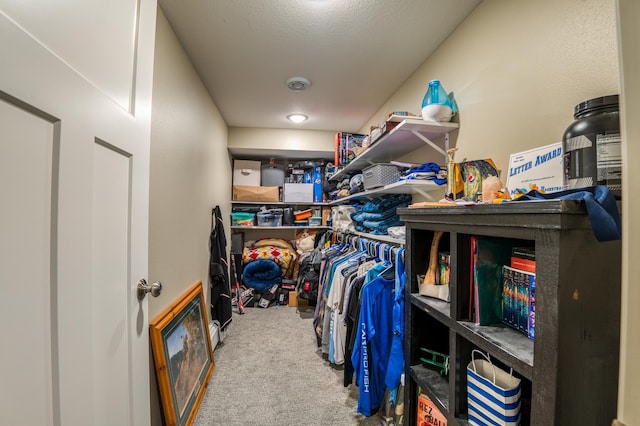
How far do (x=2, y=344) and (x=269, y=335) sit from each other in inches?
101

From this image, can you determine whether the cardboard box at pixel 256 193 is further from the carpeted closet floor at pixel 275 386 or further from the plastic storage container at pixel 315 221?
the carpeted closet floor at pixel 275 386

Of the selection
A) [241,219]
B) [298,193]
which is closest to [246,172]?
[241,219]

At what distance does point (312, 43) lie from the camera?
65.9 inches

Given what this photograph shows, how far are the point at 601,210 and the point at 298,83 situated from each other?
84.1 inches

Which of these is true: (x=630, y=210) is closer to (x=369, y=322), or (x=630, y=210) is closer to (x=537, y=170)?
(x=537, y=170)

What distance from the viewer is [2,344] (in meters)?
0.49

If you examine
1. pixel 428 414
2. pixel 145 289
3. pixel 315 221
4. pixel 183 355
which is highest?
pixel 315 221

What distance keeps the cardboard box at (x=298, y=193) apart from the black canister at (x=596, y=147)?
3370 mm

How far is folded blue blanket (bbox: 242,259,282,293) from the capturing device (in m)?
3.68

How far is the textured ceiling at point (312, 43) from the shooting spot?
139cm

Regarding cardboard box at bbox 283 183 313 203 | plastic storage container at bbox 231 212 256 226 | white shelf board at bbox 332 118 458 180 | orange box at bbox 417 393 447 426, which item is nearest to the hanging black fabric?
plastic storage container at bbox 231 212 256 226

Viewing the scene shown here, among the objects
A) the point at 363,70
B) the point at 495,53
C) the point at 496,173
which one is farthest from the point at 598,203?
the point at 363,70

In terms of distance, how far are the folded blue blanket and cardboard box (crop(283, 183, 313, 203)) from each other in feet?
3.22

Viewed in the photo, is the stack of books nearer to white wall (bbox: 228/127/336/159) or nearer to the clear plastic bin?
white wall (bbox: 228/127/336/159)
